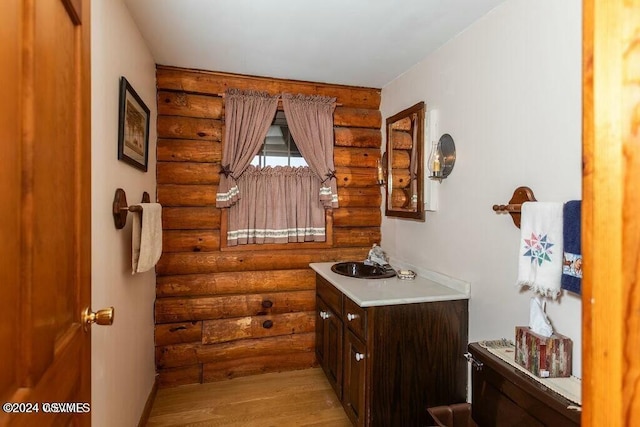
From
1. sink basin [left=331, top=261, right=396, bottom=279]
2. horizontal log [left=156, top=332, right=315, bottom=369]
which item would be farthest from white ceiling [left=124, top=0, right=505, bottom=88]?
horizontal log [left=156, top=332, right=315, bottom=369]

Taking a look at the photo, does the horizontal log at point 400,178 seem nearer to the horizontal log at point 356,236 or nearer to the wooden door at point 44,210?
the horizontal log at point 356,236

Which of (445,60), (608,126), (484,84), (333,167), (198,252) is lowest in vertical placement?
(198,252)

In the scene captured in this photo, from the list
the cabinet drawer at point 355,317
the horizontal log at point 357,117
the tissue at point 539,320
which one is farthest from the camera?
the horizontal log at point 357,117

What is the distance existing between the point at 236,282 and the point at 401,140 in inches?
72.4

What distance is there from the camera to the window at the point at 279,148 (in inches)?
113

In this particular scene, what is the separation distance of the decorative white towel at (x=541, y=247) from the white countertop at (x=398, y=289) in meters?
0.56

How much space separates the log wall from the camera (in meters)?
2.61

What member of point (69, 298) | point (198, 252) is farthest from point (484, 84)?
point (198, 252)

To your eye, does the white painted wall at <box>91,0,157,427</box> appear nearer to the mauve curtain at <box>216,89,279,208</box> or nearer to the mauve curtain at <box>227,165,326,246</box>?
the mauve curtain at <box>216,89,279,208</box>

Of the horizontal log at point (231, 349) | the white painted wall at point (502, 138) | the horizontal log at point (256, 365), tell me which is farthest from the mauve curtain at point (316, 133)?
the horizontal log at point (256, 365)

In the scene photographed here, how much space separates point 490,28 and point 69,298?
225 cm

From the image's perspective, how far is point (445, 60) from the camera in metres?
2.17

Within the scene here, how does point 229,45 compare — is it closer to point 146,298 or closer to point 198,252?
point 198,252

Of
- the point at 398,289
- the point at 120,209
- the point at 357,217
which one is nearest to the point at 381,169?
the point at 357,217
